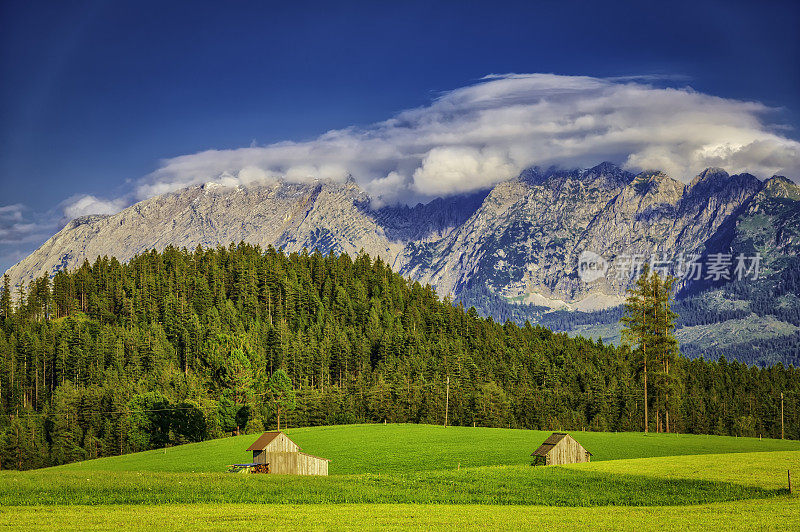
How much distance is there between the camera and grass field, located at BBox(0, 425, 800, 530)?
50.2 meters

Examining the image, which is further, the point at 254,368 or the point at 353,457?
the point at 254,368

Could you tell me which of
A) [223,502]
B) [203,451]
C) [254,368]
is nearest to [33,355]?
[254,368]

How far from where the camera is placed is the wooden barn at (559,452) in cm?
8700

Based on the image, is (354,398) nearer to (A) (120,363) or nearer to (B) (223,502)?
(A) (120,363)

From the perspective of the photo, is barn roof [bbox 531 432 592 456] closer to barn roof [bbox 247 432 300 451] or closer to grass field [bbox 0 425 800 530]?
grass field [bbox 0 425 800 530]

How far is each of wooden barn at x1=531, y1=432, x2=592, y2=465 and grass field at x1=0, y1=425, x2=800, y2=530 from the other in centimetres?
512

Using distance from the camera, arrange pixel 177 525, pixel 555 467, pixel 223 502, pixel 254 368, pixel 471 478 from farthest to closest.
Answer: pixel 254 368 → pixel 555 467 → pixel 471 478 → pixel 223 502 → pixel 177 525

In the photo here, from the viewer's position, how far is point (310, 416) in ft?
571

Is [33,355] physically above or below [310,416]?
above

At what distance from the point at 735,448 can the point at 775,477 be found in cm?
3614

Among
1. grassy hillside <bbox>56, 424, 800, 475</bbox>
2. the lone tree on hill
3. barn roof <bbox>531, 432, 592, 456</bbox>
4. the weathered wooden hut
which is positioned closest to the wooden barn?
barn roof <bbox>531, 432, 592, 456</bbox>

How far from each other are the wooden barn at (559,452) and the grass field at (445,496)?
16.8 ft

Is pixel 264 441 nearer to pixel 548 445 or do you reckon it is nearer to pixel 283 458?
pixel 283 458

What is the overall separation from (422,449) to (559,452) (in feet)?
88.8
